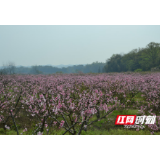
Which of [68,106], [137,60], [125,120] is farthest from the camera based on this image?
[137,60]

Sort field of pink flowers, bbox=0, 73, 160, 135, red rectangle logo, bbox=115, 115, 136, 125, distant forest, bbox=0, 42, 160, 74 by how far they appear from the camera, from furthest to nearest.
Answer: distant forest, bbox=0, 42, 160, 74, field of pink flowers, bbox=0, 73, 160, 135, red rectangle logo, bbox=115, 115, 136, 125

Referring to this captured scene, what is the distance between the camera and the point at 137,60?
66500mm

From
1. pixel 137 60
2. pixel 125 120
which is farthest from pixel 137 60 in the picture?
pixel 125 120

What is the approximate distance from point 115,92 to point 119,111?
6.43 ft

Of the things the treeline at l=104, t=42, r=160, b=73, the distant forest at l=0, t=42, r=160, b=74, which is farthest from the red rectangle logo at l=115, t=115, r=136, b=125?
the treeline at l=104, t=42, r=160, b=73

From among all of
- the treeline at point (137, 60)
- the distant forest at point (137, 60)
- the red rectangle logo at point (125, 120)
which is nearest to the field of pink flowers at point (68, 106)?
the red rectangle logo at point (125, 120)

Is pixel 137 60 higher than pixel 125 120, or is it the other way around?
pixel 137 60

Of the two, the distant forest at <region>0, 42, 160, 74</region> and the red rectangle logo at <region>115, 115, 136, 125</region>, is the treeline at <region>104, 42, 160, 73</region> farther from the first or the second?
the red rectangle logo at <region>115, 115, 136, 125</region>

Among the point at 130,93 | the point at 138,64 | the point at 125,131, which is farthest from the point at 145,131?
the point at 138,64

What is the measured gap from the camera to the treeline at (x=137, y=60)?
192 feet

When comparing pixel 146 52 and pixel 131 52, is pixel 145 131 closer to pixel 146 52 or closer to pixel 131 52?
pixel 146 52

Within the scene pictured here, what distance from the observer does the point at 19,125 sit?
30.0 feet

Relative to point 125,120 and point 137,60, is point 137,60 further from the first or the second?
point 125,120

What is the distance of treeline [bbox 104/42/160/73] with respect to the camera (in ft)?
192
